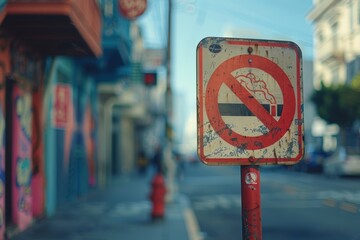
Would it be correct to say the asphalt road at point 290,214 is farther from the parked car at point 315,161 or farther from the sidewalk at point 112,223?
the parked car at point 315,161

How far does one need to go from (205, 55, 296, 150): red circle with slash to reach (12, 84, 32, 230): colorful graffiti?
23.1ft

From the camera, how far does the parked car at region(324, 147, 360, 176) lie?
25125 millimetres

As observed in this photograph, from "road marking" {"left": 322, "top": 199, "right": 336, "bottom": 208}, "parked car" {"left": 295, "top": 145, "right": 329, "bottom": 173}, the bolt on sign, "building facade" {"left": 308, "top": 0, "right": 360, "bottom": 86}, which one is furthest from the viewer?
"parked car" {"left": 295, "top": 145, "right": 329, "bottom": 173}

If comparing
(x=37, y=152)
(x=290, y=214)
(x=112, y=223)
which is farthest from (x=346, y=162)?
(x=37, y=152)

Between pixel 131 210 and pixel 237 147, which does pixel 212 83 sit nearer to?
pixel 237 147

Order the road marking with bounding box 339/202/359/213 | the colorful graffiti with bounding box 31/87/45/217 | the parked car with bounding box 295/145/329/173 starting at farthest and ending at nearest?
the parked car with bounding box 295/145/329/173 < the road marking with bounding box 339/202/359/213 < the colorful graffiti with bounding box 31/87/45/217

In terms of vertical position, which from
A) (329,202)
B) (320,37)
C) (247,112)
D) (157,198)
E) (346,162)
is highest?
(320,37)

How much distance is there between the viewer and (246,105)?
10.7 feet

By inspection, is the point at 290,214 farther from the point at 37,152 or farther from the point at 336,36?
the point at 37,152

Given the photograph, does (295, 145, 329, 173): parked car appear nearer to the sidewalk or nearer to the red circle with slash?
the sidewalk

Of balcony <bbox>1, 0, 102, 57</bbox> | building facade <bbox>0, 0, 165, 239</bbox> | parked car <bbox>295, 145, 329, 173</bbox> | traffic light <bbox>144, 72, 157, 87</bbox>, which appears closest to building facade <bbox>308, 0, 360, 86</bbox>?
balcony <bbox>1, 0, 102, 57</bbox>

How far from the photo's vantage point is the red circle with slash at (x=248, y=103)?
3.23 metres

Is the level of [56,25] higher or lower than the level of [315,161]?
higher

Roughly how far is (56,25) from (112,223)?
4562 millimetres
